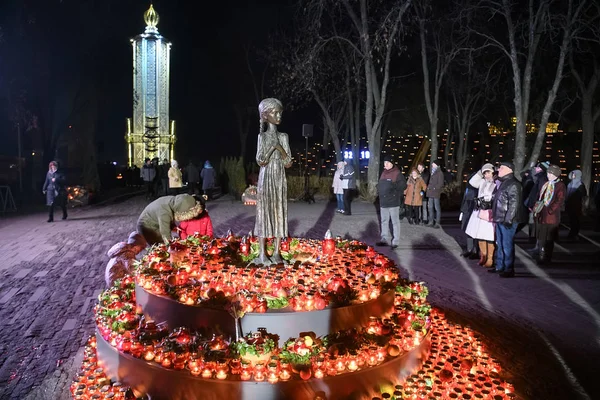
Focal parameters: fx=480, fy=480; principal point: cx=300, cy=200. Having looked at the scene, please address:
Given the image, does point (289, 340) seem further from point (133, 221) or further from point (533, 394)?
point (133, 221)

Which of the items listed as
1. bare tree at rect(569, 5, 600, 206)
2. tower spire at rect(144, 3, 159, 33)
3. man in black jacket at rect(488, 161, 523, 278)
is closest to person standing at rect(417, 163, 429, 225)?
man in black jacket at rect(488, 161, 523, 278)

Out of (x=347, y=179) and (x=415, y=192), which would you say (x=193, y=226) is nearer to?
(x=415, y=192)

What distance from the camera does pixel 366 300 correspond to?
4.90 meters

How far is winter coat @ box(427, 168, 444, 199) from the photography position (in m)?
12.7

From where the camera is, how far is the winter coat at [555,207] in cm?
898

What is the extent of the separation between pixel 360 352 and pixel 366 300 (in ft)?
2.47

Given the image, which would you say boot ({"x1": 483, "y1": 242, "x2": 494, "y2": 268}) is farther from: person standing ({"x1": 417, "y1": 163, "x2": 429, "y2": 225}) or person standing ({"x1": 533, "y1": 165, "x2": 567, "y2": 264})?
person standing ({"x1": 417, "y1": 163, "x2": 429, "y2": 225})

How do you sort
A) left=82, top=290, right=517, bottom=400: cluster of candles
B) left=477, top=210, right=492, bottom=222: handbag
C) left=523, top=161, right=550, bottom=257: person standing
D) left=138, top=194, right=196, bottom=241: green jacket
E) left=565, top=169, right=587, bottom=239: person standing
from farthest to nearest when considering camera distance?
1. left=565, top=169, right=587, bottom=239: person standing
2. left=523, top=161, right=550, bottom=257: person standing
3. left=477, top=210, right=492, bottom=222: handbag
4. left=138, top=194, right=196, bottom=241: green jacket
5. left=82, top=290, right=517, bottom=400: cluster of candles

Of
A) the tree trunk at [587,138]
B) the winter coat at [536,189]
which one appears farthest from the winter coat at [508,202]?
the tree trunk at [587,138]

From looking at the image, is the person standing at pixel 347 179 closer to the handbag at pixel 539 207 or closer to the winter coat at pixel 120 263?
the handbag at pixel 539 207

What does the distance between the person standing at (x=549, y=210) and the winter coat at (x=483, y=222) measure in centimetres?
118

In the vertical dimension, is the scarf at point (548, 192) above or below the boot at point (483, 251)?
above

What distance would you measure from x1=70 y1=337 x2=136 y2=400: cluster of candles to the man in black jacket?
630 cm

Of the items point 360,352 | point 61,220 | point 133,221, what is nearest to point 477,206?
point 360,352
